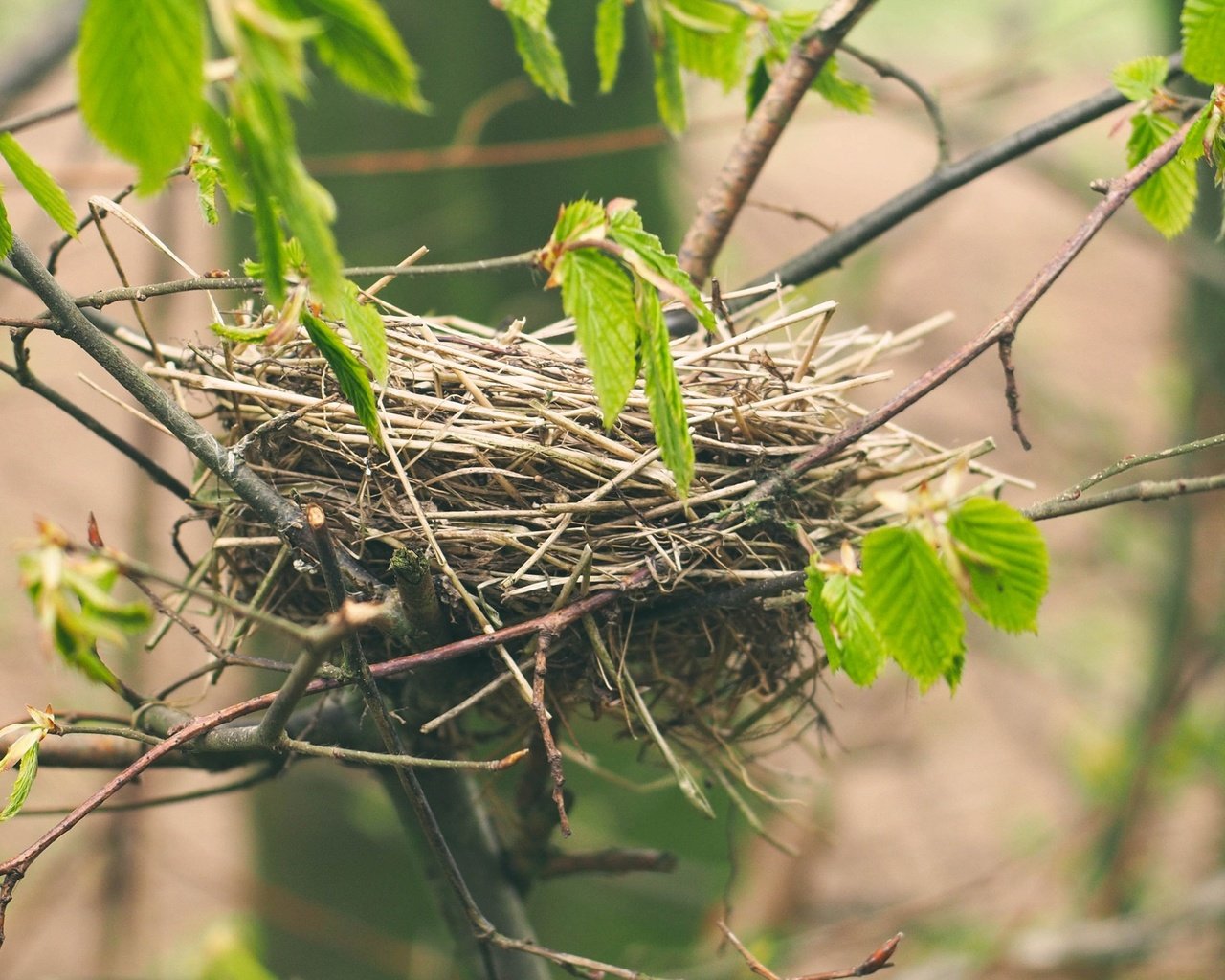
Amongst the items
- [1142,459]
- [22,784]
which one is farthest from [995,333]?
[22,784]

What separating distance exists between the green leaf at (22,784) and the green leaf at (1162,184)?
0.96 metres

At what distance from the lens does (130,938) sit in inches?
122

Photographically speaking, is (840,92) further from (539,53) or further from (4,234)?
(4,234)

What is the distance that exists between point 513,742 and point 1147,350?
20.4ft

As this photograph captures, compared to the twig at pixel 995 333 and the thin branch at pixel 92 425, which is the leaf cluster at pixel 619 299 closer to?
the twig at pixel 995 333

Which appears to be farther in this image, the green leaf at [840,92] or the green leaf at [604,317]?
the green leaf at [840,92]

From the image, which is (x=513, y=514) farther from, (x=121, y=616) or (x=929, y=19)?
(x=929, y=19)

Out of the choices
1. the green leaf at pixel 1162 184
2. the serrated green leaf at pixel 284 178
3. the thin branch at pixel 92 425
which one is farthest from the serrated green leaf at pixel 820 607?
the thin branch at pixel 92 425

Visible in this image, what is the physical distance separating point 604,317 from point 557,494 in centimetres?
31

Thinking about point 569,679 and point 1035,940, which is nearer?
point 569,679

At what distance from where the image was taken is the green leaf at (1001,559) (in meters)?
0.57

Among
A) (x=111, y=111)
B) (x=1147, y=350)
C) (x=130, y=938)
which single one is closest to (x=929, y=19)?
(x=1147, y=350)

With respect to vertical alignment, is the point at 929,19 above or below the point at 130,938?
above

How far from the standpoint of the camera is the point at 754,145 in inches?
44.8
